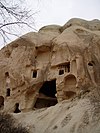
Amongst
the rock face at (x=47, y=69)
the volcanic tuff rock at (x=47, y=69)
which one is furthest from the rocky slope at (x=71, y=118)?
the rock face at (x=47, y=69)

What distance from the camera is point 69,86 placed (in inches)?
1114

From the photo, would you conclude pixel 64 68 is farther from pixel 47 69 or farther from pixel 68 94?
pixel 68 94

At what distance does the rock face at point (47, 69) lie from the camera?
28.1m

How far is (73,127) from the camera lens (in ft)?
49.6

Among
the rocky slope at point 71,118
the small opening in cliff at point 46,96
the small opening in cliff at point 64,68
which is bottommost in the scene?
the rocky slope at point 71,118

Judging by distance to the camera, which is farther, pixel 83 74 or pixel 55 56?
pixel 55 56

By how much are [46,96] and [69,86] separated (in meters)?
4.13

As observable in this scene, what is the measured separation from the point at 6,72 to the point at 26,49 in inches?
129

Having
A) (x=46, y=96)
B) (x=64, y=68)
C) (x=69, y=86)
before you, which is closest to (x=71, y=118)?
(x=69, y=86)

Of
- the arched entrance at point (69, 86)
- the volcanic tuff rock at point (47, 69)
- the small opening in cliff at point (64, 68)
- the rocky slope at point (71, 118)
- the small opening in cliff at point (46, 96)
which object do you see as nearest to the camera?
the rocky slope at point (71, 118)

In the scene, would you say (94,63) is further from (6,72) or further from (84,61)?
(6,72)

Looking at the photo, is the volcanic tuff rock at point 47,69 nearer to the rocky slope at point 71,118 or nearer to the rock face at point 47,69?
the rock face at point 47,69

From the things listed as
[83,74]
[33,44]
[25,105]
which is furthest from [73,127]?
[33,44]

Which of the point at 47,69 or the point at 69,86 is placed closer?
the point at 69,86
